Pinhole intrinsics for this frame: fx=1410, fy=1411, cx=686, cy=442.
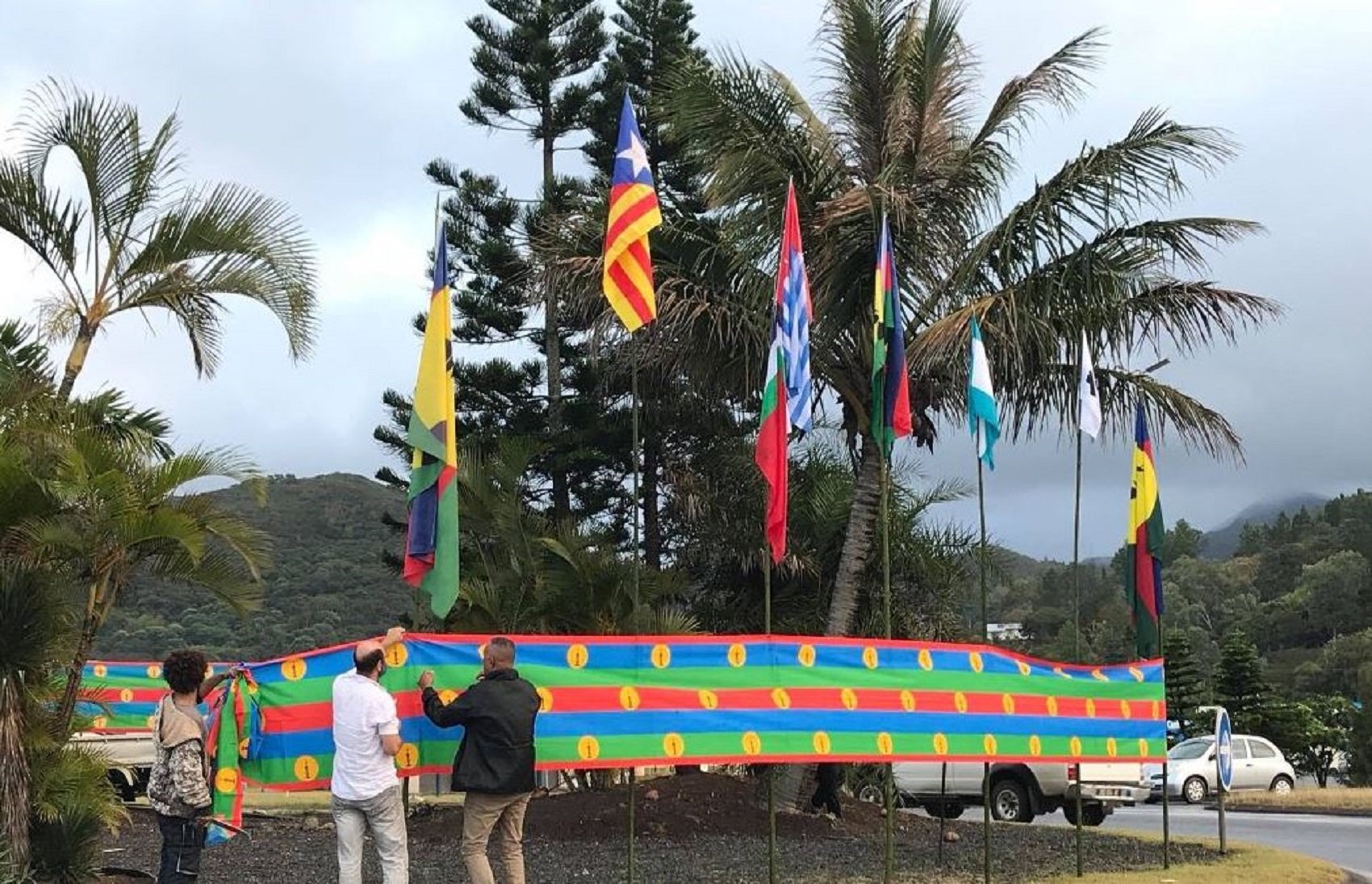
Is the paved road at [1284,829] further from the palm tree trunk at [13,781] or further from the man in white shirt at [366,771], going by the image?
the palm tree trunk at [13,781]

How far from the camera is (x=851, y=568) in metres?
14.8

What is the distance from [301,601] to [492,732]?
115ft

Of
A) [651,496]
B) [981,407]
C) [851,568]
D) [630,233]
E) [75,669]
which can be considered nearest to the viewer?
[75,669]

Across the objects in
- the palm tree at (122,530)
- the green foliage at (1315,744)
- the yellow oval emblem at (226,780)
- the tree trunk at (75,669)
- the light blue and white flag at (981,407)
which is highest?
the light blue and white flag at (981,407)

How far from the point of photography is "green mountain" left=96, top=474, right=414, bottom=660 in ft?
119

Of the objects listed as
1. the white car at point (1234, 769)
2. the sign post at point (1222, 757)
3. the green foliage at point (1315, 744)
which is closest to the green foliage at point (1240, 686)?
the green foliage at point (1315, 744)

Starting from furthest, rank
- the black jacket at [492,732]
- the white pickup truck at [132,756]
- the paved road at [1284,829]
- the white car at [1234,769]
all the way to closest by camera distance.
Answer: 1. the white car at [1234,769]
2. the paved road at [1284,829]
3. the white pickup truck at [132,756]
4. the black jacket at [492,732]

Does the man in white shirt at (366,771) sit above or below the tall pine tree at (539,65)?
below

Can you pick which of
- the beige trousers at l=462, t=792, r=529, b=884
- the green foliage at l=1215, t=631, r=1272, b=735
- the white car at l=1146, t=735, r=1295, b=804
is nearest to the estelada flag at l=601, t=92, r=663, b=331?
the beige trousers at l=462, t=792, r=529, b=884

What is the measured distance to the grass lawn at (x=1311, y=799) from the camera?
2364 centimetres

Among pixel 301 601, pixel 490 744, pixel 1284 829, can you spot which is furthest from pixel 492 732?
pixel 301 601

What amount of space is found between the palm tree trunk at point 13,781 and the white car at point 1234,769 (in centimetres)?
2373

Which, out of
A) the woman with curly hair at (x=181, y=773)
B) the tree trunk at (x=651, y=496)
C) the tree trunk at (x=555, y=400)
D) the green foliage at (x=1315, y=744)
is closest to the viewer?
the woman with curly hair at (x=181, y=773)

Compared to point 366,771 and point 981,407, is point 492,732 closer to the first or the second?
point 366,771
